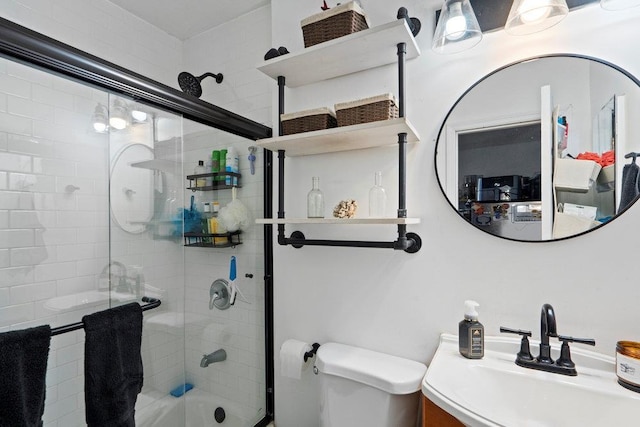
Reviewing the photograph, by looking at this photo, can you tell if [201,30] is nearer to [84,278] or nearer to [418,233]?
[84,278]

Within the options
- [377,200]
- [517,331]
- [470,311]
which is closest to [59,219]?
[377,200]

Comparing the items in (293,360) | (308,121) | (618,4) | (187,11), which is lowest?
(293,360)

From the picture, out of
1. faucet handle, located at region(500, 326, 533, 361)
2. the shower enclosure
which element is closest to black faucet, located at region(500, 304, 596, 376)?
faucet handle, located at region(500, 326, 533, 361)

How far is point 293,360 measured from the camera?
1.25 metres

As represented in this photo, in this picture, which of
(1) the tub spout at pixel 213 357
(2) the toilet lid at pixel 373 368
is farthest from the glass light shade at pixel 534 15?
(1) the tub spout at pixel 213 357

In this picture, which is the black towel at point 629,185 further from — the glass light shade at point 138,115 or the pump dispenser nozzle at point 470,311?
the glass light shade at point 138,115

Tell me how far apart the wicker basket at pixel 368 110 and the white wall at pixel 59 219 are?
876mm

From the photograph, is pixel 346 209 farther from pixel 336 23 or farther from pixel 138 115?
pixel 138 115

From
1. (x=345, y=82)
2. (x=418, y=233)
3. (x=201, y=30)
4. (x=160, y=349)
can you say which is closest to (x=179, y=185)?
(x=160, y=349)

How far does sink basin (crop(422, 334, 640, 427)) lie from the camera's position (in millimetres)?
745

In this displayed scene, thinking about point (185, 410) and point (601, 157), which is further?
point (185, 410)

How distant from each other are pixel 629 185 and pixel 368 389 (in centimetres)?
100

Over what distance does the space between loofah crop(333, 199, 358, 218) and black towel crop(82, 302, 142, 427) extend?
77 cm

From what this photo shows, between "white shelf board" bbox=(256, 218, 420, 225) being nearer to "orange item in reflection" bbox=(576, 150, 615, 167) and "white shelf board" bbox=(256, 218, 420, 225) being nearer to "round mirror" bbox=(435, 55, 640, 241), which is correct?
"round mirror" bbox=(435, 55, 640, 241)
